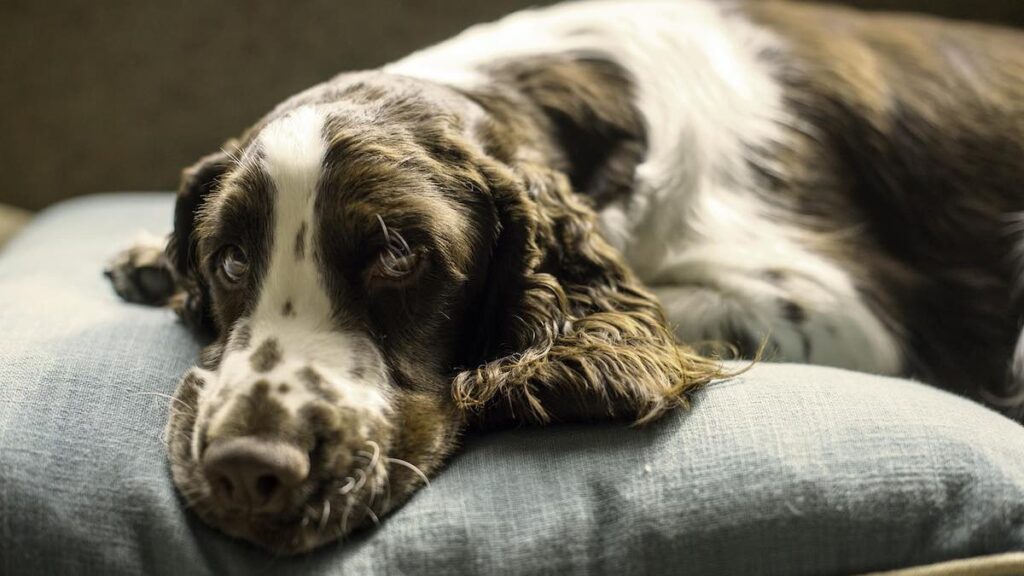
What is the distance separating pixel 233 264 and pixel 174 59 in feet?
6.87

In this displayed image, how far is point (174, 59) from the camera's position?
362 centimetres

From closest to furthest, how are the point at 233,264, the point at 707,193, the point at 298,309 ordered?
the point at 298,309 < the point at 233,264 < the point at 707,193

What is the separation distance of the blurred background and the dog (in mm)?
1042

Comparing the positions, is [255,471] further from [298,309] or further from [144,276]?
[144,276]

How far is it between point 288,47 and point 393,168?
2.03 m

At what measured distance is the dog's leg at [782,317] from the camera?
2.14 meters

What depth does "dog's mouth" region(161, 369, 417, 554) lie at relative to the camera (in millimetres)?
1407

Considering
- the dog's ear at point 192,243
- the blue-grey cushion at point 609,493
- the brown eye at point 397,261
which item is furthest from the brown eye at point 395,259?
the dog's ear at point 192,243

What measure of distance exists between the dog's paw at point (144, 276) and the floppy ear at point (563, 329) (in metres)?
0.85

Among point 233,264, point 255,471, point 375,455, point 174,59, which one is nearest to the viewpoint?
point 255,471

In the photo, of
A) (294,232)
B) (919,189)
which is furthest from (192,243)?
(919,189)

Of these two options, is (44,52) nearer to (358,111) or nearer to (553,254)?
(358,111)

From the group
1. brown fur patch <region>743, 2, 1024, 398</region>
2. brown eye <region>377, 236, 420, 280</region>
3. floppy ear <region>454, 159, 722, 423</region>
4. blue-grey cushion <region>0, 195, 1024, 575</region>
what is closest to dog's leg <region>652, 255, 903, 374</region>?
brown fur patch <region>743, 2, 1024, 398</region>

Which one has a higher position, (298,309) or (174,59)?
(298,309)
